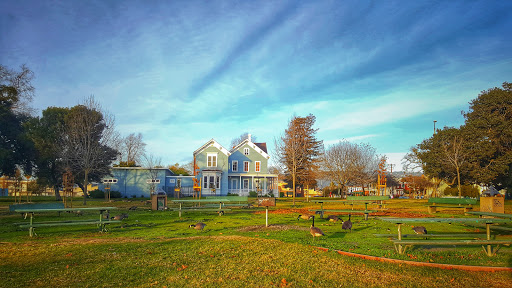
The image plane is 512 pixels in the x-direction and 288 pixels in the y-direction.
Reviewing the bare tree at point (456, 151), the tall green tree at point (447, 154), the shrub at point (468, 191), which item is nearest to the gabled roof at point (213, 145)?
the tall green tree at point (447, 154)

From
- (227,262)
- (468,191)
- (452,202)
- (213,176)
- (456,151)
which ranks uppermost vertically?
(456,151)

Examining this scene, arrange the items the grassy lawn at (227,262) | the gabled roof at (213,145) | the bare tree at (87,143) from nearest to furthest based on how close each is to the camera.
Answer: the grassy lawn at (227,262)
the bare tree at (87,143)
the gabled roof at (213,145)

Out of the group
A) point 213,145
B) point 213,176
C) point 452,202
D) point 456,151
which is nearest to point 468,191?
point 456,151

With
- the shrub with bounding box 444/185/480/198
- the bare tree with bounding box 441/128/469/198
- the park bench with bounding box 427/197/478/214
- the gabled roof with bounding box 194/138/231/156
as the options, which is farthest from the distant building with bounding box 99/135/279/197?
the park bench with bounding box 427/197/478/214

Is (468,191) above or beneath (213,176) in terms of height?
beneath

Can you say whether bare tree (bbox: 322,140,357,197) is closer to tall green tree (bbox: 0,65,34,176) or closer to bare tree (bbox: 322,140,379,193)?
bare tree (bbox: 322,140,379,193)

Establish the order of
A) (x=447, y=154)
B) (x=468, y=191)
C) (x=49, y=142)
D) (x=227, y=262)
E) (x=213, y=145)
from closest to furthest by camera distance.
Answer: (x=227, y=262) < (x=447, y=154) < (x=49, y=142) < (x=468, y=191) < (x=213, y=145)

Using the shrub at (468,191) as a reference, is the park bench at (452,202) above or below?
above

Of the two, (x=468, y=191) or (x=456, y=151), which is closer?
(x=456, y=151)

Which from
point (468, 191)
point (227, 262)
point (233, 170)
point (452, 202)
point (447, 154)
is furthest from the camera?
point (233, 170)

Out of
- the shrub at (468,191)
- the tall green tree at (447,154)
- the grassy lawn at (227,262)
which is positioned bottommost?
the shrub at (468,191)

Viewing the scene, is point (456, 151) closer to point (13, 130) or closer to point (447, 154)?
point (447, 154)

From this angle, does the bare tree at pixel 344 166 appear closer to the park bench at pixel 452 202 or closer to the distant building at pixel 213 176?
the distant building at pixel 213 176

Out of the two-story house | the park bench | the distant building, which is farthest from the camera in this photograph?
the two-story house
